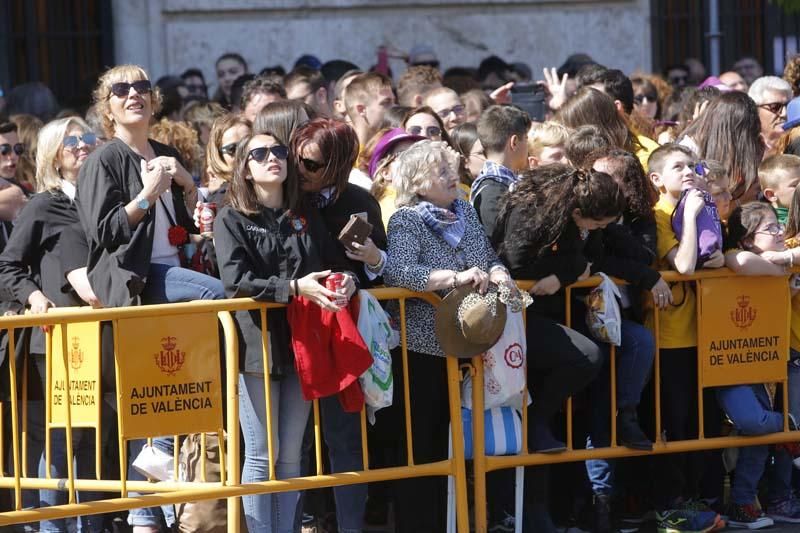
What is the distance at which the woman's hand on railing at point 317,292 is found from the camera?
6.19 m

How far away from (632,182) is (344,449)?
1.85 metres

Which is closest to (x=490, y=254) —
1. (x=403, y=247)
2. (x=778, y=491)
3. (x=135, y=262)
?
(x=403, y=247)

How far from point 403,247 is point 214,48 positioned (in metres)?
7.81

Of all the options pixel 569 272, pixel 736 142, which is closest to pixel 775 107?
pixel 736 142

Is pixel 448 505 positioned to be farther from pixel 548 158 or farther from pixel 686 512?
pixel 548 158

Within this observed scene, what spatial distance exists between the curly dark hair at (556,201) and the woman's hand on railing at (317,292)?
1.03 meters

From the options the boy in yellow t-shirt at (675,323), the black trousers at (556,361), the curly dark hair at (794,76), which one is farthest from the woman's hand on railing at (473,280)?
the curly dark hair at (794,76)

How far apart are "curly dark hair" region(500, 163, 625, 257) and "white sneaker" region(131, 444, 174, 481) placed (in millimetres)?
1824

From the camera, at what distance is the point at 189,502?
6.43 metres

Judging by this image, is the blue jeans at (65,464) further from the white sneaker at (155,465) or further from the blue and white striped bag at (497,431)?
the blue and white striped bag at (497,431)

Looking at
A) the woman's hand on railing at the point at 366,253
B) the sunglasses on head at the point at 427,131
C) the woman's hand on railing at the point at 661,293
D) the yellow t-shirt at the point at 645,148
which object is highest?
the sunglasses on head at the point at 427,131

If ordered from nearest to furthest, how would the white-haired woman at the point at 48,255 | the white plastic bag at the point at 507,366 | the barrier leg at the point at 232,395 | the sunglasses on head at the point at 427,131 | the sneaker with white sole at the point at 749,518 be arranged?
the barrier leg at the point at 232,395 < the white plastic bag at the point at 507,366 < the white-haired woman at the point at 48,255 < the sneaker with white sole at the point at 749,518 < the sunglasses on head at the point at 427,131

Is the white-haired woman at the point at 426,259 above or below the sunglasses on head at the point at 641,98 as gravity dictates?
below

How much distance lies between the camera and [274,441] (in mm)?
6434
